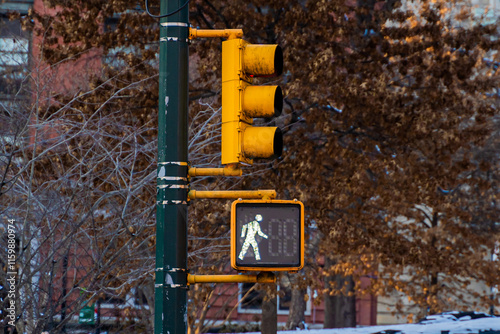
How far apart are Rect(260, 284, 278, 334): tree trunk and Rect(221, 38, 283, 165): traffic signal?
11.0m

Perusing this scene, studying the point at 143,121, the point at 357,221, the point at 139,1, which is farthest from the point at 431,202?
the point at 139,1

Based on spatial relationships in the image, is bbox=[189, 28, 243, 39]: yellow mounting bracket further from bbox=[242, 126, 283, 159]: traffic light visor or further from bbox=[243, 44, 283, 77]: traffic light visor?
bbox=[242, 126, 283, 159]: traffic light visor

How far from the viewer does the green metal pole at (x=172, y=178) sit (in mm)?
5789

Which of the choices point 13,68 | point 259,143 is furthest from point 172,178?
point 13,68

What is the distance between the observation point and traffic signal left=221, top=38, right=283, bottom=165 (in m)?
5.76

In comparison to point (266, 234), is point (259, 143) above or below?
above

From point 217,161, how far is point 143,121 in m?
2.01

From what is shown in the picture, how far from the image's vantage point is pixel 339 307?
1113 inches

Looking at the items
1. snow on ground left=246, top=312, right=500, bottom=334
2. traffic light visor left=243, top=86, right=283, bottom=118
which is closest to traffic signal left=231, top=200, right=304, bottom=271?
traffic light visor left=243, top=86, right=283, bottom=118

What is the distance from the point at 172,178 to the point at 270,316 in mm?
12047

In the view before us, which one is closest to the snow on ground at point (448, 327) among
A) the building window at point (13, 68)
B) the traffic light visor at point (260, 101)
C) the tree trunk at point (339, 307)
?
the building window at point (13, 68)

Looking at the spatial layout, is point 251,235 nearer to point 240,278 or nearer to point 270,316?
point 240,278

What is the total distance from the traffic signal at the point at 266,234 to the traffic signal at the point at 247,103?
0.40m

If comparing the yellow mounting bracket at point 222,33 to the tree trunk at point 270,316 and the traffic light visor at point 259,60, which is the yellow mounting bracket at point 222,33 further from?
the tree trunk at point 270,316
